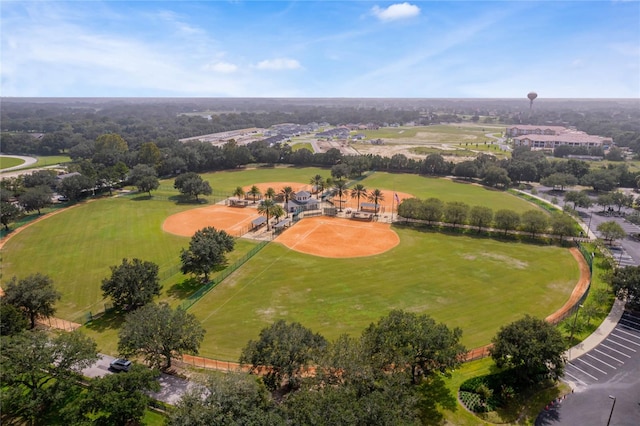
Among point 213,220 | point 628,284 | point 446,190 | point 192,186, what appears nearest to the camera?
point 628,284

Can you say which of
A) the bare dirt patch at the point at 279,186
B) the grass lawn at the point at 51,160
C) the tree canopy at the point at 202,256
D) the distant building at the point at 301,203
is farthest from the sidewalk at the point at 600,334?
the grass lawn at the point at 51,160

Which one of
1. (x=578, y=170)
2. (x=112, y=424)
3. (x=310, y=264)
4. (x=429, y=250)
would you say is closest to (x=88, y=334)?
(x=112, y=424)

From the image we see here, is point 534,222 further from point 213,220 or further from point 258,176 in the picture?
point 258,176

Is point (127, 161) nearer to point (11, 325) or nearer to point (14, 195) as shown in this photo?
point (14, 195)

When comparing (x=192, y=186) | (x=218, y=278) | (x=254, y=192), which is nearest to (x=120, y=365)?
(x=218, y=278)

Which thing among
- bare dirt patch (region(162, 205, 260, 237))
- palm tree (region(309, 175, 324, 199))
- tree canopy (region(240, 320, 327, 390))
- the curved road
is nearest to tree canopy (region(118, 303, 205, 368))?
tree canopy (region(240, 320, 327, 390))

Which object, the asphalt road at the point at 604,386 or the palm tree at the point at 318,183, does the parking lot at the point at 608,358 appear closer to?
the asphalt road at the point at 604,386
